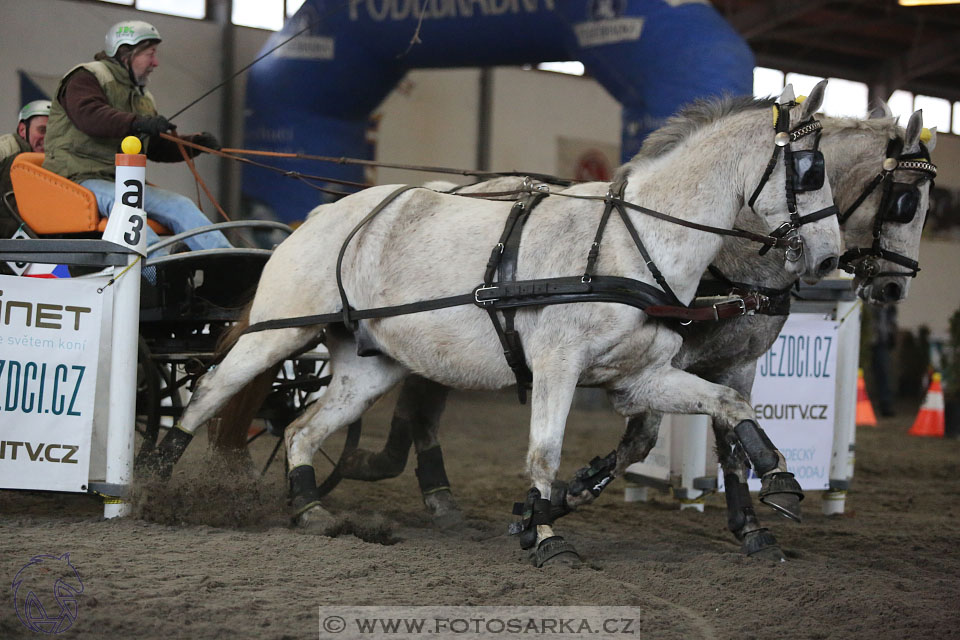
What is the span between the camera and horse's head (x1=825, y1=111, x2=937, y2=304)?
165 inches

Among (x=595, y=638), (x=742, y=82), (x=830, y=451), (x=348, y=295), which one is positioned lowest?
(x=595, y=638)

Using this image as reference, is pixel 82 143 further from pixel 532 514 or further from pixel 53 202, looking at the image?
pixel 532 514

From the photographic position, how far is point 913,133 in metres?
4.20

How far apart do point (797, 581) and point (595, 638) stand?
1.17 metres

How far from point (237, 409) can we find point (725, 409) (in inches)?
95.2

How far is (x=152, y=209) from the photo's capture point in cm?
514

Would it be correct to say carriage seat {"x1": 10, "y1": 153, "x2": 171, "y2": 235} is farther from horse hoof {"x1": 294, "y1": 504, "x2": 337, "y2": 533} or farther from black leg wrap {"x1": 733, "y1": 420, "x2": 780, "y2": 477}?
black leg wrap {"x1": 733, "y1": 420, "x2": 780, "y2": 477}

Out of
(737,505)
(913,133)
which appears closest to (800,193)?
(913,133)

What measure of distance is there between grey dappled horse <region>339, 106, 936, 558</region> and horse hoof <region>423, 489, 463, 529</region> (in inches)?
33.1

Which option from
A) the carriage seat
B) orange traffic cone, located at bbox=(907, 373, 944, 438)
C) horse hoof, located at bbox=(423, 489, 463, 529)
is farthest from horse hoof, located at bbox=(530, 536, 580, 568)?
orange traffic cone, located at bbox=(907, 373, 944, 438)

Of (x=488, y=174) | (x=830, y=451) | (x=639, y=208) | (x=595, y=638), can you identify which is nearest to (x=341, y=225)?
(x=488, y=174)

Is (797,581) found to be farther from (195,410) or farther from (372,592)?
(195,410)

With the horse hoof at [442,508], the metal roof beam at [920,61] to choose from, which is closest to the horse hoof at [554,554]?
the horse hoof at [442,508]

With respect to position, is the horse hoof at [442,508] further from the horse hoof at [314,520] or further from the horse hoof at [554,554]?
the horse hoof at [554,554]
